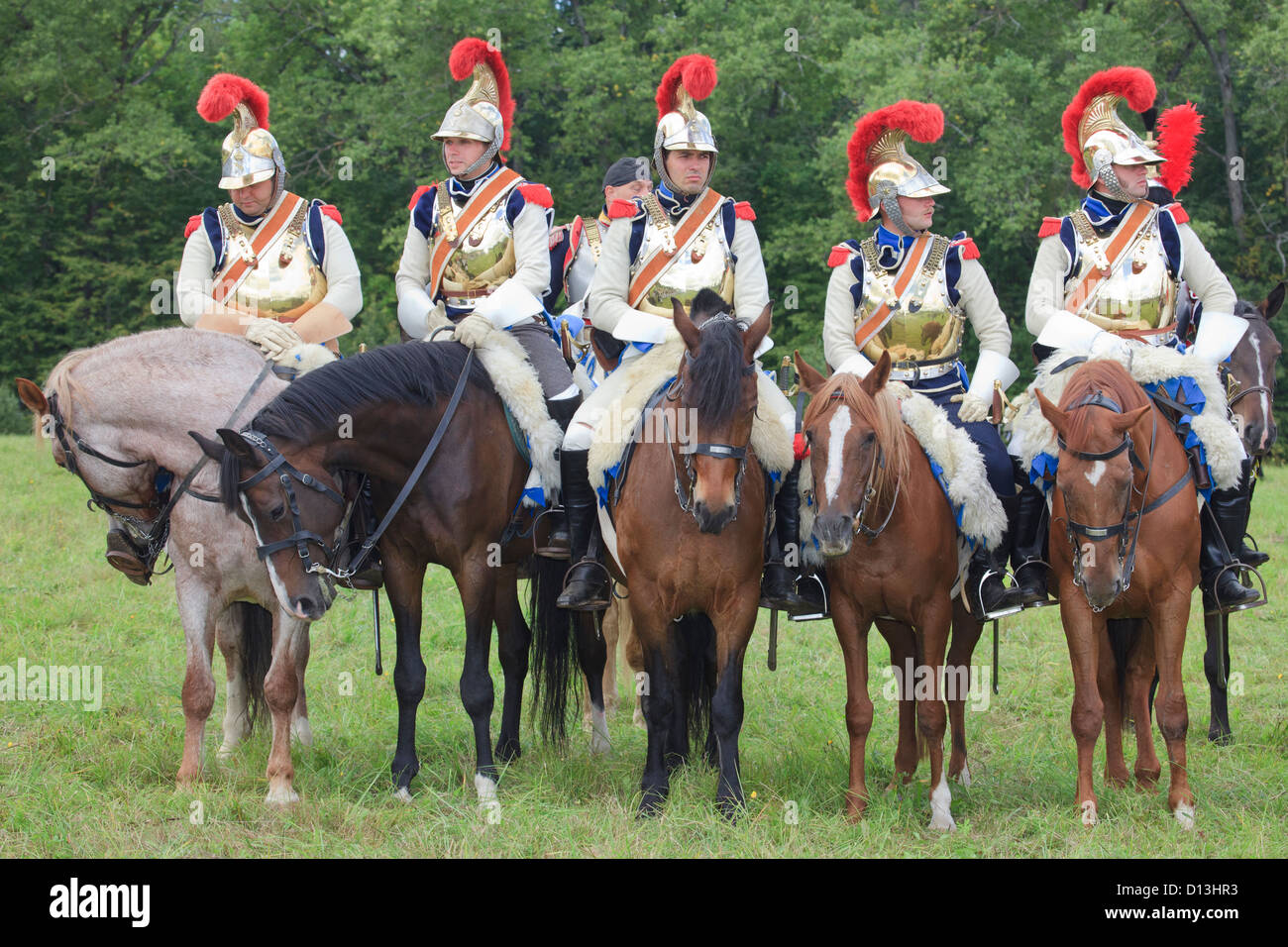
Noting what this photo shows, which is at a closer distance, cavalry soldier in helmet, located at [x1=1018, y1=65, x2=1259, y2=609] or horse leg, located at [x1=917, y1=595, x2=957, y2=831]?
horse leg, located at [x1=917, y1=595, x2=957, y2=831]

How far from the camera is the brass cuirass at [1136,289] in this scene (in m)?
6.87

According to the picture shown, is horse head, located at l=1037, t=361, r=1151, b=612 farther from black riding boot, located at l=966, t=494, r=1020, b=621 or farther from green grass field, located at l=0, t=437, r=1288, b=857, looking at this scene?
green grass field, located at l=0, t=437, r=1288, b=857

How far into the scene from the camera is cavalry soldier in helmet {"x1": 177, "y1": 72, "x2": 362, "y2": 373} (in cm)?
727

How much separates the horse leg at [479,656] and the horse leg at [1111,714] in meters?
3.11

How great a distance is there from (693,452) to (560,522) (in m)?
1.48

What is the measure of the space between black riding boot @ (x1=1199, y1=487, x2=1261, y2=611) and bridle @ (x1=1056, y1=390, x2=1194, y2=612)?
505 millimetres

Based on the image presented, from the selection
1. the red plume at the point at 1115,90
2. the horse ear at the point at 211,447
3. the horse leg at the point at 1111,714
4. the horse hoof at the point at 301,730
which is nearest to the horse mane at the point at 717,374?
the horse ear at the point at 211,447

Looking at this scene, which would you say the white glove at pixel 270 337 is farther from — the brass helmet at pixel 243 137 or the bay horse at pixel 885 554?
the bay horse at pixel 885 554

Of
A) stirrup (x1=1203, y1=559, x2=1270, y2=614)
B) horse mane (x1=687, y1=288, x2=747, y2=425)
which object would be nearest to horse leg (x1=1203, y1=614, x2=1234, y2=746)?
stirrup (x1=1203, y1=559, x2=1270, y2=614)

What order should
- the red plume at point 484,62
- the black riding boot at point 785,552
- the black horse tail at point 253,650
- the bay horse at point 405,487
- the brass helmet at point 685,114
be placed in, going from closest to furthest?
the bay horse at point 405,487 → the black riding boot at point 785,552 → the brass helmet at point 685,114 → the black horse tail at point 253,650 → the red plume at point 484,62

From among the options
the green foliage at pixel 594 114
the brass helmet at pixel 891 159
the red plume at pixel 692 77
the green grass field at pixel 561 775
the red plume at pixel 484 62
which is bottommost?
the green grass field at pixel 561 775

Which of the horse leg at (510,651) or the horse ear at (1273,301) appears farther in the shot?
the horse ear at (1273,301)

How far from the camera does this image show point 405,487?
21.0ft
